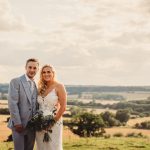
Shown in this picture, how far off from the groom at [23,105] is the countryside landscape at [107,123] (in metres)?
5.88

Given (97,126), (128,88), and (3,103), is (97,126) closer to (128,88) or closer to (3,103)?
(3,103)

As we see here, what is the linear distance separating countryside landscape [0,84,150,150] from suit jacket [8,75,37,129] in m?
6.03

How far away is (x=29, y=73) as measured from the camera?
6973mm

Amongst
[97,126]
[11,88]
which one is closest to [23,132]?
[11,88]

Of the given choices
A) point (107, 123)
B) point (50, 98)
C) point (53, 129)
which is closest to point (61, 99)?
point (50, 98)

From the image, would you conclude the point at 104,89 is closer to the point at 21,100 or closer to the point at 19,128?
the point at 21,100

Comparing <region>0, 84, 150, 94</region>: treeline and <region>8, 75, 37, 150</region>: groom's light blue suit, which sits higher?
<region>0, 84, 150, 94</region>: treeline

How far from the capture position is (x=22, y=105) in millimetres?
6926

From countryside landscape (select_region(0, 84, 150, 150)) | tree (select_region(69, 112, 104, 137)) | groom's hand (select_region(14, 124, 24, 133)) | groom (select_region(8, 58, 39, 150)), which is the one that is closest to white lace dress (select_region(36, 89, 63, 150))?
groom (select_region(8, 58, 39, 150))

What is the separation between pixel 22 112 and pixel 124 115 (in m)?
62.6

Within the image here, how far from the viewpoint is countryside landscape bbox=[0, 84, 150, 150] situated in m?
14.8

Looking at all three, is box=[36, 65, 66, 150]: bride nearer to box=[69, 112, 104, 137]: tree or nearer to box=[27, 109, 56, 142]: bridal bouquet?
box=[27, 109, 56, 142]: bridal bouquet

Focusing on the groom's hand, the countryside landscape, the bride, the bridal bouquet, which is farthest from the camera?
the countryside landscape

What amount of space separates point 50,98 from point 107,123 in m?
52.5
